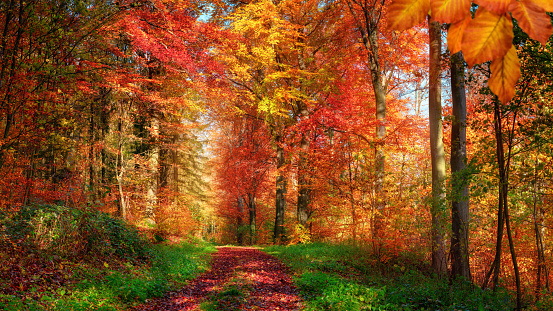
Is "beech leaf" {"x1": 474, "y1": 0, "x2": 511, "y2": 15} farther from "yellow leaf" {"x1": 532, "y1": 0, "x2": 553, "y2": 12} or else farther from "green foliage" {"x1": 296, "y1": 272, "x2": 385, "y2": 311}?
"green foliage" {"x1": 296, "y1": 272, "x2": 385, "y2": 311}

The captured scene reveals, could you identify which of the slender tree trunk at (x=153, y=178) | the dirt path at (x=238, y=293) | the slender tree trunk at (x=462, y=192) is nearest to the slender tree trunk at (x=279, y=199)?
the slender tree trunk at (x=153, y=178)

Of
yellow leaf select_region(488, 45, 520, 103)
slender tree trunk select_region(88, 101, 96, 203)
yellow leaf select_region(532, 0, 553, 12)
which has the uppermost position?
slender tree trunk select_region(88, 101, 96, 203)

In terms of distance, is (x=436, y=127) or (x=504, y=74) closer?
(x=504, y=74)

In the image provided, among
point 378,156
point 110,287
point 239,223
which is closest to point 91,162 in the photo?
point 110,287

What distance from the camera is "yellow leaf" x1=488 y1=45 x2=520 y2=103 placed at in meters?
0.54

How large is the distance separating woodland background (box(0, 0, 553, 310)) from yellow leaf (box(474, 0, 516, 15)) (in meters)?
4.94

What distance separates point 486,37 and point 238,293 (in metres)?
7.06

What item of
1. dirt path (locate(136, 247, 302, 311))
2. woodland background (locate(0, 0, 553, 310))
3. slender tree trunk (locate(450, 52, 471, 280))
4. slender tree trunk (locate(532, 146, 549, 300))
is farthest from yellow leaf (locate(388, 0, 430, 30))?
slender tree trunk (locate(532, 146, 549, 300))

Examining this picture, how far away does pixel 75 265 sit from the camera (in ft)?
21.2

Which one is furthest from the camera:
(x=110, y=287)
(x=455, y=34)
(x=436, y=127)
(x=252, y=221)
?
(x=252, y=221)

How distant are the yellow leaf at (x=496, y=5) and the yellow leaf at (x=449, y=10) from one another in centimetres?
2

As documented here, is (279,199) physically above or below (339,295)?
above

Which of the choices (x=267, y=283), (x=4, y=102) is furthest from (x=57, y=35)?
(x=267, y=283)

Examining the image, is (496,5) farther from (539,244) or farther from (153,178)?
(153,178)
